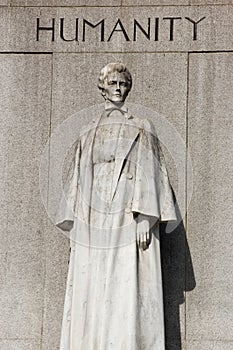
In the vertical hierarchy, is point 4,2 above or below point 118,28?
above

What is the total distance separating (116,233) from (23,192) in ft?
4.94

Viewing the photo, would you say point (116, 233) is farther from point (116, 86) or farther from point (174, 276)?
point (116, 86)

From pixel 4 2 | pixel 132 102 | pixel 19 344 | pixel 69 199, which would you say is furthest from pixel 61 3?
pixel 19 344

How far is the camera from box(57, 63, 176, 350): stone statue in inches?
738

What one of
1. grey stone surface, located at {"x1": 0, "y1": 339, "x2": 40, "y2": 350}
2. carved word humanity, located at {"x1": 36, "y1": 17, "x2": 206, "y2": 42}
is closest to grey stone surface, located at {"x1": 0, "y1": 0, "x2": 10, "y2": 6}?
carved word humanity, located at {"x1": 36, "y1": 17, "x2": 206, "y2": 42}

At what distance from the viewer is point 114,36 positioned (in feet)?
66.7

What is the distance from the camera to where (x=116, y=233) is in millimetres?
18891

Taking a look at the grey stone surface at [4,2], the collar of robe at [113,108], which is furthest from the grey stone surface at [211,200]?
the grey stone surface at [4,2]

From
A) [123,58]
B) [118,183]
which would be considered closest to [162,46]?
[123,58]

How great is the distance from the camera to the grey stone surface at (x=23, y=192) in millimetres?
19859

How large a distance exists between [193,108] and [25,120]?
1.46 meters

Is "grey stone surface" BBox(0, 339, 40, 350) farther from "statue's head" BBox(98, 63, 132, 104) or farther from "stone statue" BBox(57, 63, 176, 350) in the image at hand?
"statue's head" BBox(98, 63, 132, 104)

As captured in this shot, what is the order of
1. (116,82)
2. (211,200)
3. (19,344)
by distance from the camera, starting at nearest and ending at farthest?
(116,82) < (19,344) < (211,200)

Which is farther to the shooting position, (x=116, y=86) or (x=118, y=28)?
(x=118, y=28)
